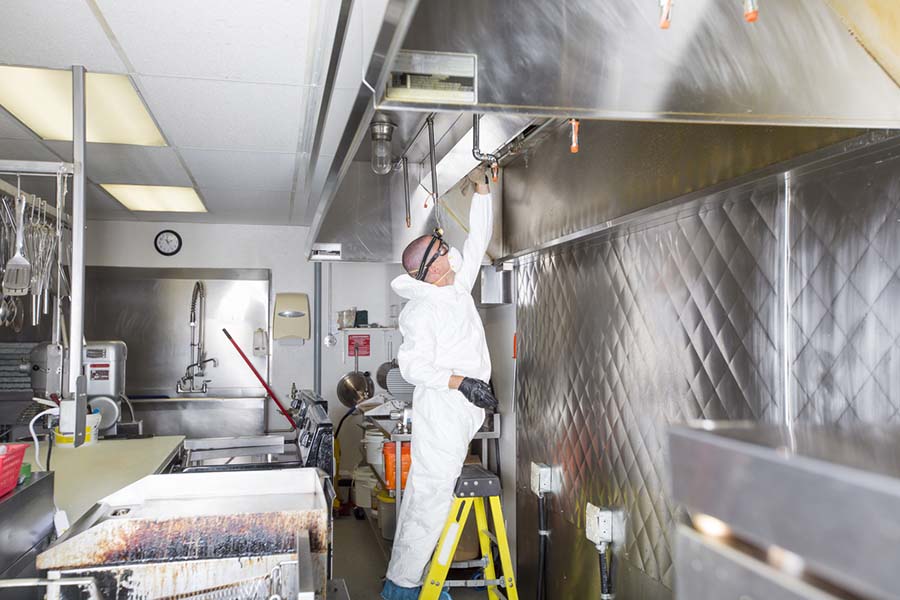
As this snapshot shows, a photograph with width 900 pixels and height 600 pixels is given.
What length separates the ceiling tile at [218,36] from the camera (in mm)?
1951

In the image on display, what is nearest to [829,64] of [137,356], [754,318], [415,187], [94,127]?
[754,318]

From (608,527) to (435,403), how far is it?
0.99 meters

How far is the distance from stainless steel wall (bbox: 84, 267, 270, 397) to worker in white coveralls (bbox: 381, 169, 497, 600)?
10.5ft

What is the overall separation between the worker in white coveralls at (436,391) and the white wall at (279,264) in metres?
2.97

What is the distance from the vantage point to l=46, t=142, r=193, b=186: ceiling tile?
354 cm

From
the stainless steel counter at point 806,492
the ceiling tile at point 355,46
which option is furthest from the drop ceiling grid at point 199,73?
the stainless steel counter at point 806,492

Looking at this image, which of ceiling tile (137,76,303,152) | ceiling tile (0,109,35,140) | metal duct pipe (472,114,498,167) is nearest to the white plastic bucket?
ceiling tile (137,76,303,152)

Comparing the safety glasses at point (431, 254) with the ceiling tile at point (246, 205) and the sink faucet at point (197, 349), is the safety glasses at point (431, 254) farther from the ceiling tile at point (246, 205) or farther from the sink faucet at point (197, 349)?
A: the sink faucet at point (197, 349)

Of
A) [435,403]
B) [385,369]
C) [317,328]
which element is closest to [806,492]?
[435,403]

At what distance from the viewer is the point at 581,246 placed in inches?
109

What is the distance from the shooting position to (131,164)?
385cm

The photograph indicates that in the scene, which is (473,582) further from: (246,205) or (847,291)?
(246,205)

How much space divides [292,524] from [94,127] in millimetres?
2425

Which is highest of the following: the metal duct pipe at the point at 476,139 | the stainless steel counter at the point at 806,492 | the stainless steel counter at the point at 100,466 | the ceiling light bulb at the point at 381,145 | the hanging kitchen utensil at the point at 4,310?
the ceiling light bulb at the point at 381,145
